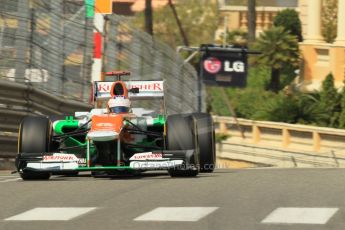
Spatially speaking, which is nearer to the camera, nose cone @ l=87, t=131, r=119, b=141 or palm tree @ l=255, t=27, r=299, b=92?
nose cone @ l=87, t=131, r=119, b=141

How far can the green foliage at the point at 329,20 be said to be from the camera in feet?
254

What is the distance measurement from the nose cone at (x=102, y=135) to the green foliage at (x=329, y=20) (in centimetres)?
5860

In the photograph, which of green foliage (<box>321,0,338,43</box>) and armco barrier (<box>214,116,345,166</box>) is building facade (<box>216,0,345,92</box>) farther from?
green foliage (<box>321,0,338,43</box>)

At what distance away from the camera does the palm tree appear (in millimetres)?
64500

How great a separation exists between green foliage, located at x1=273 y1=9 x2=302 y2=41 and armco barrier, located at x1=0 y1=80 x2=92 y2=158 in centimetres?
4382

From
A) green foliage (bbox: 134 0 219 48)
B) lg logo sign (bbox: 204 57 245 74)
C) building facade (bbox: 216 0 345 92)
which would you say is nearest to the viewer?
building facade (bbox: 216 0 345 92)

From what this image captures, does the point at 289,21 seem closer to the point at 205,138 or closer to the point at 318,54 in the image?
the point at 318,54

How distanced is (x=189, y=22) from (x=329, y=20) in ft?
65.1

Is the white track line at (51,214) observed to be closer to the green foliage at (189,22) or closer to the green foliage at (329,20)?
the green foliage at (329,20)

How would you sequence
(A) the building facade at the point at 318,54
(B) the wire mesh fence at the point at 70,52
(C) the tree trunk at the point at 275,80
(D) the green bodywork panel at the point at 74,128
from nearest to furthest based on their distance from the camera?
1. (D) the green bodywork panel at the point at 74,128
2. (B) the wire mesh fence at the point at 70,52
3. (C) the tree trunk at the point at 275,80
4. (A) the building facade at the point at 318,54

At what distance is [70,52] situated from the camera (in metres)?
27.4

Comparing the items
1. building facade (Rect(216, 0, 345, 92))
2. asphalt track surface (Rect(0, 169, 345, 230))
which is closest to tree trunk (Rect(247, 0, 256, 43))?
building facade (Rect(216, 0, 345, 92))

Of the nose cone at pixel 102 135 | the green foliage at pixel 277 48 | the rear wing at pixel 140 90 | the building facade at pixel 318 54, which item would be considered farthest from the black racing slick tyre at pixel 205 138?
the green foliage at pixel 277 48

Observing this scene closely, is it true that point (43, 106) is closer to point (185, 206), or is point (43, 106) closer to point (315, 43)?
point (185, 206)
